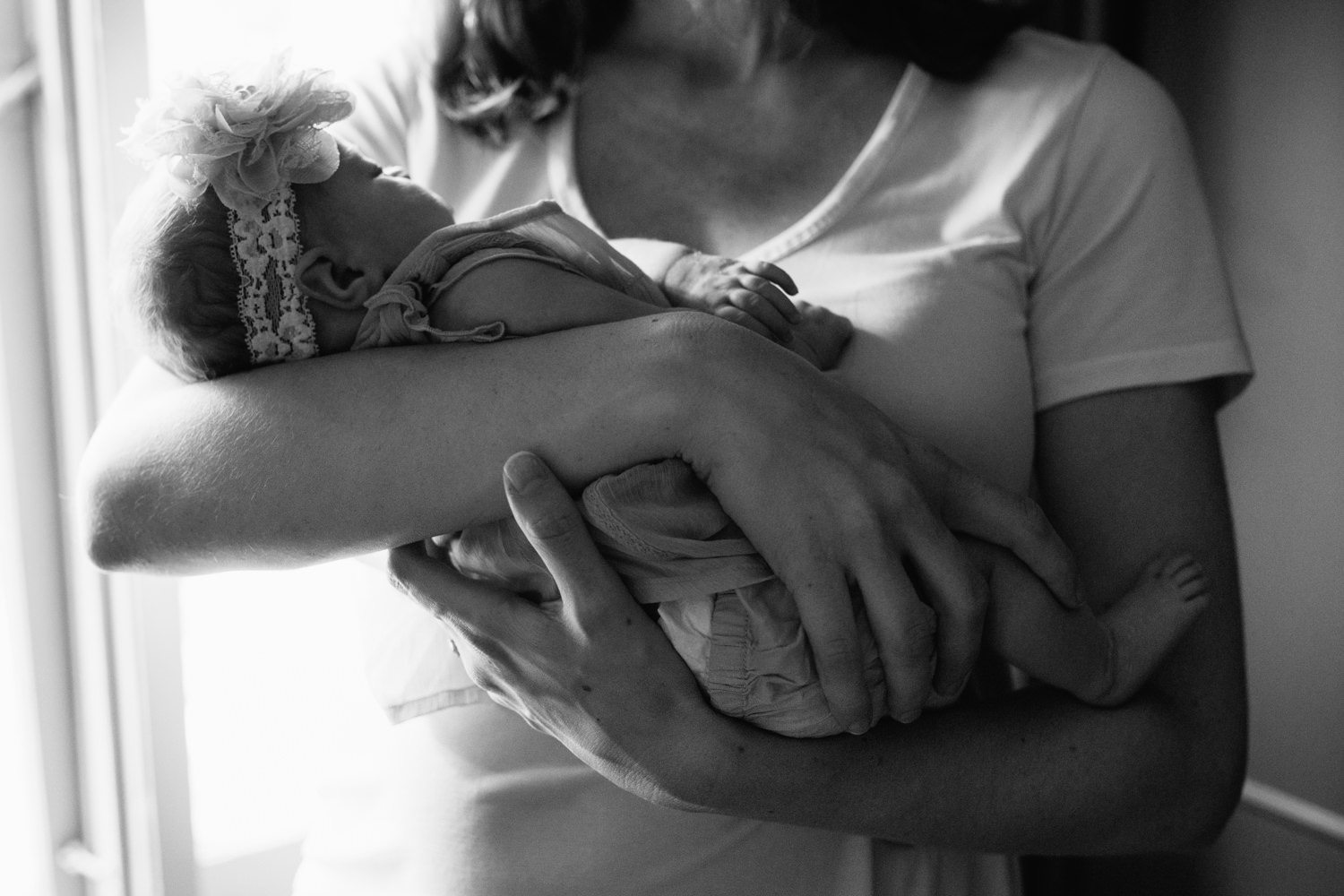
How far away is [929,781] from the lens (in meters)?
1.06

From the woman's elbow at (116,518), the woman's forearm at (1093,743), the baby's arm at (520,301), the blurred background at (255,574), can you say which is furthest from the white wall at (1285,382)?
the woman's elbow at (116,518)

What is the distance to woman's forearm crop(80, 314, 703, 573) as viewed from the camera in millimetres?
953

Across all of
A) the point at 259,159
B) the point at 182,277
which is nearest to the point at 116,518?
the point at 182,277

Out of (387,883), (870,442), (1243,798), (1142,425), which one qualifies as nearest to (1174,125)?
(1142,425)

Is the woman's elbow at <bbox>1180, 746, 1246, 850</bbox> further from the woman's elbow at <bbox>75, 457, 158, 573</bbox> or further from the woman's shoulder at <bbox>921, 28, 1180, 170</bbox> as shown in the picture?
the woman's elbow at <bbox>75, 457, 158, 573</bbox>

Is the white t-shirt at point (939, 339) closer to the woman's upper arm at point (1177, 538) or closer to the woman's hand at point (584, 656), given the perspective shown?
the woman's upper arm at point (1177, 538)

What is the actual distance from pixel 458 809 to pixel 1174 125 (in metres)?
1.01

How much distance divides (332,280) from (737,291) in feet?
1.21

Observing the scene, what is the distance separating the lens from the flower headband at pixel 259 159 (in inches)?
39.3

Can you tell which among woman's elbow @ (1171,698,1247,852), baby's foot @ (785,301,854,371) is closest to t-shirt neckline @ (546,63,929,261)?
baby's foot @ (785,301,854,371)

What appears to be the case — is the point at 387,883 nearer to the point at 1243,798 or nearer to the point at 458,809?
the point at 458,809

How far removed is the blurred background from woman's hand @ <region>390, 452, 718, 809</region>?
0.72 metres

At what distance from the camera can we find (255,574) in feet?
6.49

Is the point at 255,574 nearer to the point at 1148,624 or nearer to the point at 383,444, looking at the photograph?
the point at 383,444
